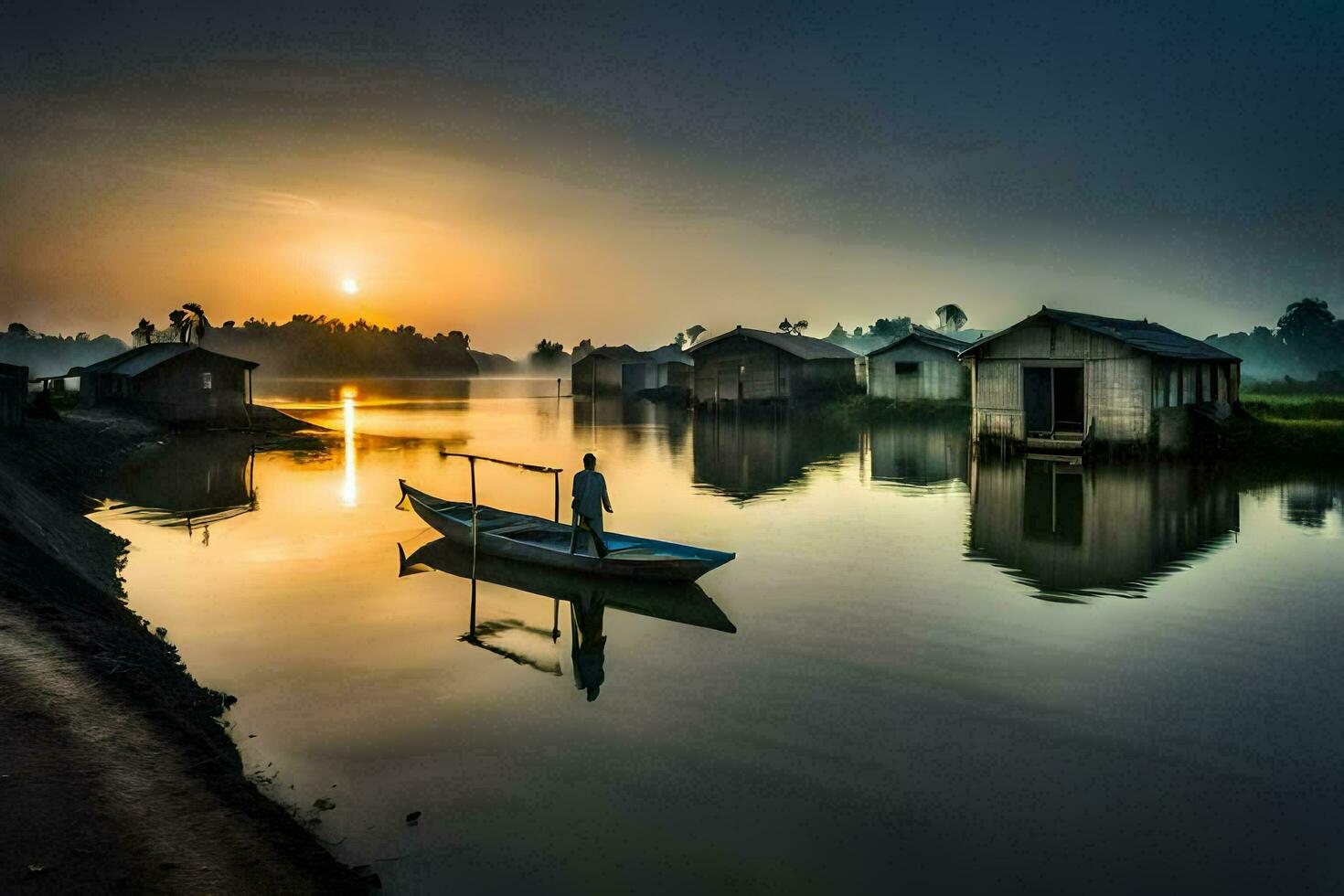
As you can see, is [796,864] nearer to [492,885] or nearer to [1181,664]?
[492,885]

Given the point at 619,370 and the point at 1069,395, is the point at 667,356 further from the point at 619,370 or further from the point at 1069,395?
the point at 1069,395

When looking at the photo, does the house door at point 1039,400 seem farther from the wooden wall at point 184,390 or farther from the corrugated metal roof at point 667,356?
the corrugated metal roof at point 667,356

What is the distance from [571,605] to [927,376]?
4477 cm

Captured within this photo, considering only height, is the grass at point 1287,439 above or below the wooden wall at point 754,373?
below

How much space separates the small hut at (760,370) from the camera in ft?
200

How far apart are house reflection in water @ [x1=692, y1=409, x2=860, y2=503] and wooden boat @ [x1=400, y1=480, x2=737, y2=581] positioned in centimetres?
875

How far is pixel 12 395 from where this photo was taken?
1024 inches

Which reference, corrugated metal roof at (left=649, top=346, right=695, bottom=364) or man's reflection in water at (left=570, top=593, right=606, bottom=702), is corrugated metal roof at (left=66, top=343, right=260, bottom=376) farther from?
corrugated metal roof at (left=649, top=346, right=695, bottom=364)

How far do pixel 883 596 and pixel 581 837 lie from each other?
844 cm

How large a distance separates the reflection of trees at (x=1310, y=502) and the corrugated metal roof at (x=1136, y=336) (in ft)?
20.4

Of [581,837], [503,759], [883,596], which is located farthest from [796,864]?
[883,596]

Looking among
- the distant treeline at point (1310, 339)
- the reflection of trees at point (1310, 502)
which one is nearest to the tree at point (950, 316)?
the distant treeline at point (1310, 339)

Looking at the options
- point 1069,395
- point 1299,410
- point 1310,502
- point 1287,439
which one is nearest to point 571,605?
point 1310,502

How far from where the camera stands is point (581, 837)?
7.05 m
